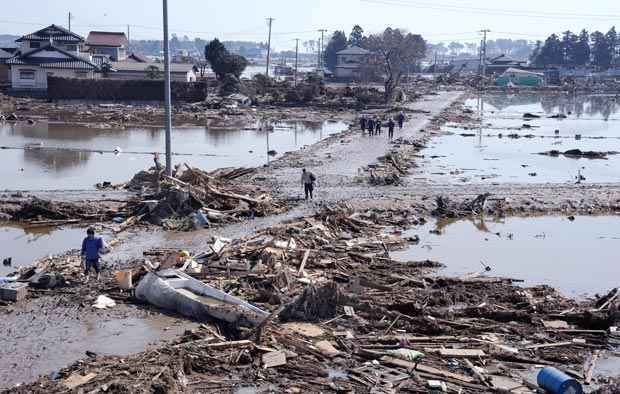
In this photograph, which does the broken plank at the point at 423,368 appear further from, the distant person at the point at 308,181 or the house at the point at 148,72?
the house at the point at 148,72

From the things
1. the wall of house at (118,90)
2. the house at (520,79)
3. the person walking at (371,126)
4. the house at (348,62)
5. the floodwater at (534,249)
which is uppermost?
the house at (348,62)

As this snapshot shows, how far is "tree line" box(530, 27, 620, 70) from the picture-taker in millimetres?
126375

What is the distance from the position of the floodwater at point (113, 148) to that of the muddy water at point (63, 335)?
13304mm

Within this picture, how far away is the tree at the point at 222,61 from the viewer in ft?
240

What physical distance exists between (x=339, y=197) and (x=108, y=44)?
71354 millimetres

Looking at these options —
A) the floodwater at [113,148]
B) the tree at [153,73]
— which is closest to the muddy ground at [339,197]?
the floodwater at [113,148]

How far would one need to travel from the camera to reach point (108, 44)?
88250 millimetres

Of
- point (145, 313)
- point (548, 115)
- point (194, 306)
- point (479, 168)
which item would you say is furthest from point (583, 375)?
point (548, 115)

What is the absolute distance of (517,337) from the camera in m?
12.1

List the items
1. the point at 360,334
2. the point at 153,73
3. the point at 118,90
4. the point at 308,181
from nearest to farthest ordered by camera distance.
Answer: the point at 360,334 → the point at 308,181 → the point at 118,90 → the point at 153,73

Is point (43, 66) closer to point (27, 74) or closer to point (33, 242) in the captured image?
point (27, 74)

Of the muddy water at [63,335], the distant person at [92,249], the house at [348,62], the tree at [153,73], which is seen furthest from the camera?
the house at [348,62]

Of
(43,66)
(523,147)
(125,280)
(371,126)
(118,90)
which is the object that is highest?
(43,66)

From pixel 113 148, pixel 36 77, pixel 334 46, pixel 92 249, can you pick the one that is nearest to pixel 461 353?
pixel 92 249
